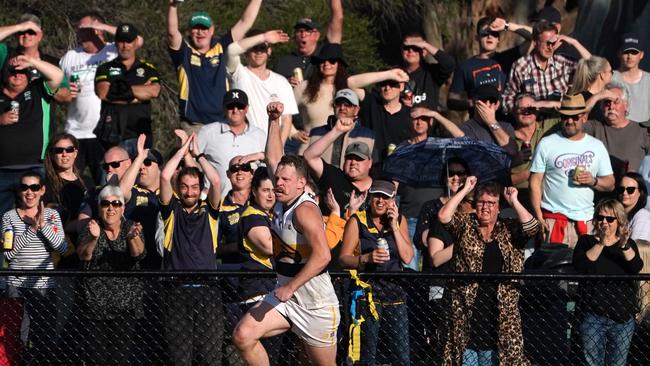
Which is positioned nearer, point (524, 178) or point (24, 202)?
point (24, 202)

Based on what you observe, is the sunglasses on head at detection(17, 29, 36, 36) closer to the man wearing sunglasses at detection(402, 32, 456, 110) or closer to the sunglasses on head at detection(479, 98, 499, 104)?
the man wearing sunglasses at detection(402, 32, 456, 110)

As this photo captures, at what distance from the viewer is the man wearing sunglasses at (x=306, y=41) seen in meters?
14.7

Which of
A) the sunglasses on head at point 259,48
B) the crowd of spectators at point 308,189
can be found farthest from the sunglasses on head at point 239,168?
the sunglasses on head at point 259,48

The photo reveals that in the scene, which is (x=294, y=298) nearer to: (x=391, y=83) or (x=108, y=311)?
(x=108, y=311)

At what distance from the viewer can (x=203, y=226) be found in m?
11.9

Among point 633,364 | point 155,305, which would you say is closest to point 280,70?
point 155,305

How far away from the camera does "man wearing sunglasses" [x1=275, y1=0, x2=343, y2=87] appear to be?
14.7 m

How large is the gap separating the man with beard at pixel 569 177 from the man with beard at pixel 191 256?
2989 mm

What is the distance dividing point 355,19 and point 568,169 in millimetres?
8081

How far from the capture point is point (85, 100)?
1438cm

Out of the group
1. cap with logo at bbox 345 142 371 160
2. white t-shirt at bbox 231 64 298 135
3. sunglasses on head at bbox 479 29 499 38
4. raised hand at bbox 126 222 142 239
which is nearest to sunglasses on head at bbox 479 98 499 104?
sunglasses on head at bbox 479 29 499 38

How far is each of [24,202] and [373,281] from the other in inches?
130

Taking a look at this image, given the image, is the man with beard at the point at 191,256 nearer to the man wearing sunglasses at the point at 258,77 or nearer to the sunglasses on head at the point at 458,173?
the man wearing sunglasses at the point at 258,77

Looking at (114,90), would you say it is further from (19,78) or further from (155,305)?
(155,305)
